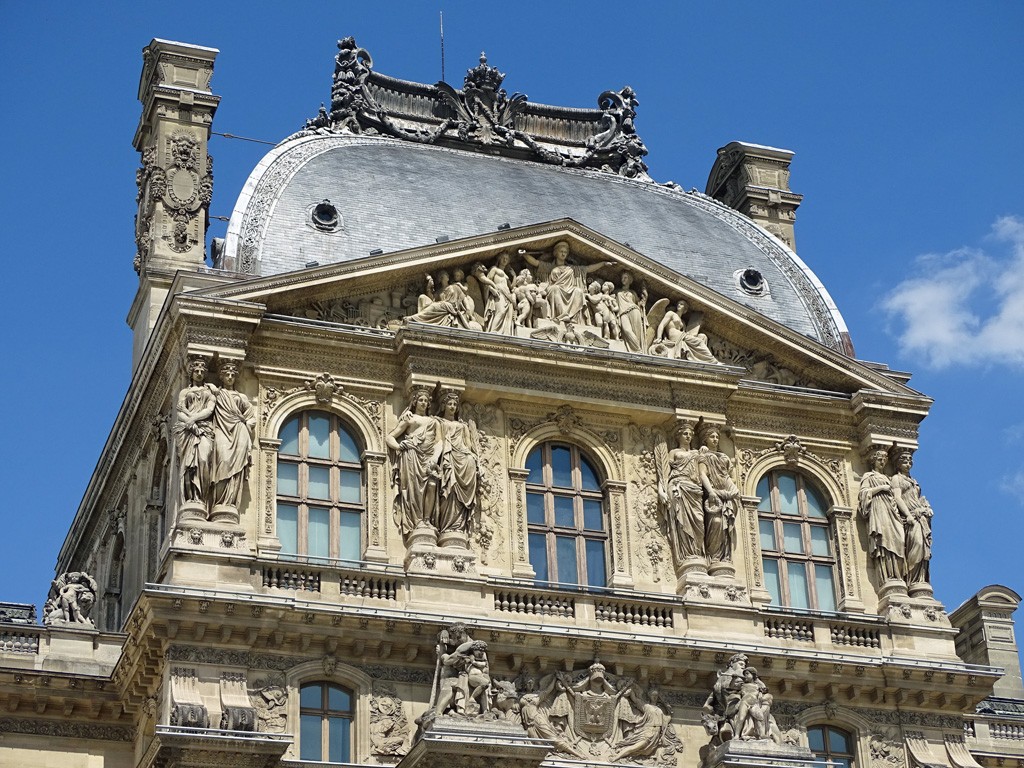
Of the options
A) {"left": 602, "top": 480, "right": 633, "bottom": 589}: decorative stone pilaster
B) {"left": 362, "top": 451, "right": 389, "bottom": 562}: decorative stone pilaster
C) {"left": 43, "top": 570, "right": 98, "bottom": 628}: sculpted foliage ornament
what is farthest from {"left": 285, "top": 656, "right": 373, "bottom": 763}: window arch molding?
{"left": 602, "top": 480, "right": 633, "bottom": 589}: decorative stone pilaster

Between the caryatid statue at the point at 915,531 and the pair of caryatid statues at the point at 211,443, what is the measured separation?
1100 centimetres

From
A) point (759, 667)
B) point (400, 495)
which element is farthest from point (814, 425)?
point (400, 495)

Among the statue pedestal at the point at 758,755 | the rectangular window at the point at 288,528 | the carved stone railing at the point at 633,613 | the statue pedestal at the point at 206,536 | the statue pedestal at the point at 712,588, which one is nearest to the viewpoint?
the statue pedestal at the point at 758,755

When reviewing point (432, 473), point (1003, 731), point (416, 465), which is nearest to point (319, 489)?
point (416, 465)

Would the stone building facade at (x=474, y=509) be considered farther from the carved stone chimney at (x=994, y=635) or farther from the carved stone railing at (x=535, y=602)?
the carved stone chimney at (x=994, y=635)

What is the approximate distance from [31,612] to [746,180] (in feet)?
56.3

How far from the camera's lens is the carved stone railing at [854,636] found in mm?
35188

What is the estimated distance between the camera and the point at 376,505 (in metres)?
34.2

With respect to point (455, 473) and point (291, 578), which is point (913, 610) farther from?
point (291, 578)

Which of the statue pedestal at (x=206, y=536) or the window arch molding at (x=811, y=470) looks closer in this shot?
the statue pedestal at (x=206, y=536)

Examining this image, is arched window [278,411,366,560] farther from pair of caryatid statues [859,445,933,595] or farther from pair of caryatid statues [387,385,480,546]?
pair of caryatid statues [859,445,933,595]

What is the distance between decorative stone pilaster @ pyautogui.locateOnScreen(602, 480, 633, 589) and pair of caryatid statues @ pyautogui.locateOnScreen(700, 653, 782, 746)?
2551 millimetres

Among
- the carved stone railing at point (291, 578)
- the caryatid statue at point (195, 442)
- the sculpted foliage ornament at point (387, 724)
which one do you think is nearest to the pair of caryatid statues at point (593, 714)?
the sculpted foliage ornament at point (387, 724)

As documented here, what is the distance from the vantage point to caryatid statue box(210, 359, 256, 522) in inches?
1300
